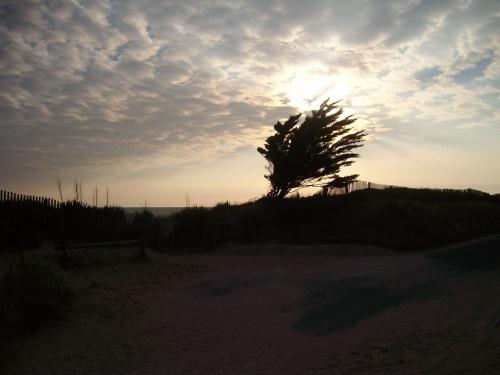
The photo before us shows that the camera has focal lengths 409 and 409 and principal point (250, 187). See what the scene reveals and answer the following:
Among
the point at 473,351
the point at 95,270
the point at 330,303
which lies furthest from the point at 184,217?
the point at 473,351

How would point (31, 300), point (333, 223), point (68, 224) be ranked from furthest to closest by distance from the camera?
point (333, 223)
point (68, 224)
point (31, 300)

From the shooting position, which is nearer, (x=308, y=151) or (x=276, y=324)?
(x=276, y=324)

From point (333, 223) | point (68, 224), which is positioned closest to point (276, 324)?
point (68, 224)

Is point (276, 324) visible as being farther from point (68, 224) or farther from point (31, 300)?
point (68, 224)

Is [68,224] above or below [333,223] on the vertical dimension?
above

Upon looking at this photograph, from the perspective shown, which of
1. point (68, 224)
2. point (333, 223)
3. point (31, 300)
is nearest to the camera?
point (31, 300)

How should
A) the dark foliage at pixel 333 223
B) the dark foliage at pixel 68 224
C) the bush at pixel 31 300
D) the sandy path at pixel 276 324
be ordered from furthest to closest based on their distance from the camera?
the dark foliage at pixel 333 223
the dark foliage at pixel 68 224
the bush at pixel 31 300
the sandy path at pixel 276 324

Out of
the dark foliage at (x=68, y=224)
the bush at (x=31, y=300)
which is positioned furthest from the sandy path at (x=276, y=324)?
the dark foliage at (x=68, y=224)

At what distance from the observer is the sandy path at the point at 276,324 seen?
18.8ft

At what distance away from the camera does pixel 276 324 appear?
24.6 ft

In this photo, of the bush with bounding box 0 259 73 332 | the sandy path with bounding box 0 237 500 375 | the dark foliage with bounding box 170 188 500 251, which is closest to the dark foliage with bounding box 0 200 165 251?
the dark foliage with bounding box 170 188 500 251

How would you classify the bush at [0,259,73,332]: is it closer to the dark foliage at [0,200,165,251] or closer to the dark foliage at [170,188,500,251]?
the dark foliage at [0,200,165,251]

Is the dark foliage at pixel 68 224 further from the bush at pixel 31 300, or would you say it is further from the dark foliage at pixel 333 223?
the bush at pixel 31 300

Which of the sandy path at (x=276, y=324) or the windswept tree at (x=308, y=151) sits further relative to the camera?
the windswept tree at (x=308, y=151)
